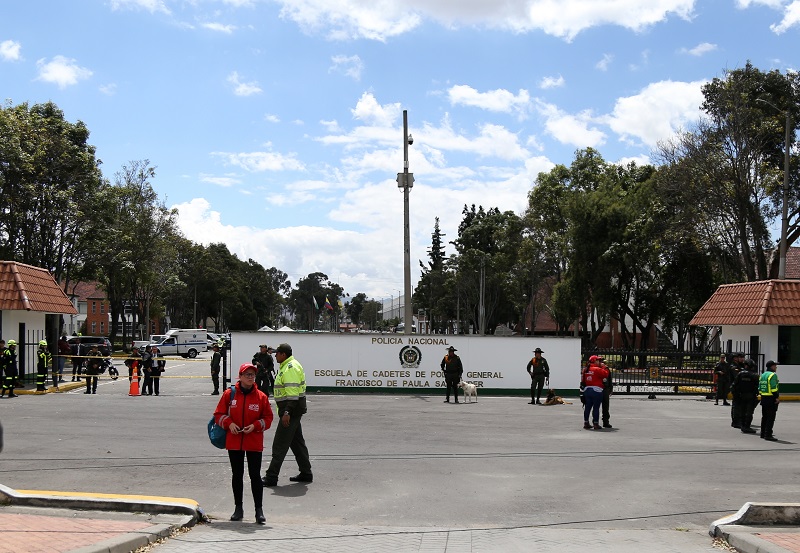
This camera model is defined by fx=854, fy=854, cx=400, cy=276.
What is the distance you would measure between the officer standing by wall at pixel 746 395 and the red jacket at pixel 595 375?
9.46 feet

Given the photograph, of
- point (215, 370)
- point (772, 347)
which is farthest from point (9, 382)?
point (772, 347)

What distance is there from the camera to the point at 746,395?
18312 mm

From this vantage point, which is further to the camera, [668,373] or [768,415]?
[668,373]

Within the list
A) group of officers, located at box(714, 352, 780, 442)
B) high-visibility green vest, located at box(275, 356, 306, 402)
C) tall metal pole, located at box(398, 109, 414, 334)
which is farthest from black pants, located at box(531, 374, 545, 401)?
high-visibility green vest, located at box(275, 356, 306, 402)

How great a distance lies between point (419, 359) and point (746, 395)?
12367 millimetres

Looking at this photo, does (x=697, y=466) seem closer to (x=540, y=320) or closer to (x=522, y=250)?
(x=522, y=250)

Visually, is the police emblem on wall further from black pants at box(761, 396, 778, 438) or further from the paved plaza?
black pants at box(761, 396, 778, 438)

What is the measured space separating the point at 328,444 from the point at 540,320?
8395 cm

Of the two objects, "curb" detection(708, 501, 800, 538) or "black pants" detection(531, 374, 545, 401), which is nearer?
"curb" detection(708, 501, 800, 538)

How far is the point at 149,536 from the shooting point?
26.6 feet

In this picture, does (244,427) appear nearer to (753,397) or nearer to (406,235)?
(753,397)

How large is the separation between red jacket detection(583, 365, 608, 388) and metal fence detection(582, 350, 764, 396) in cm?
1145

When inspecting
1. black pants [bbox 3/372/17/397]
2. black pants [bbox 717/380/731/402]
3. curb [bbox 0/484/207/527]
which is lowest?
black pants [bbox 717/380/731/402]

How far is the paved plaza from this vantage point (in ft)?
29.0
